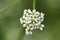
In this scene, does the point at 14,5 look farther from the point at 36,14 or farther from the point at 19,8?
the point at 36,14

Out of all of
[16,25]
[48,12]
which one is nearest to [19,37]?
[16,25]

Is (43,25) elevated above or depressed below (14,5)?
below

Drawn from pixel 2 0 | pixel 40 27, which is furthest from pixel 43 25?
pixel 2 0

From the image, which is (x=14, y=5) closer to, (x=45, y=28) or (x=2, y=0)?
(x=2, y=0)

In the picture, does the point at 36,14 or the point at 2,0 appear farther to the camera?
the point at 2,0

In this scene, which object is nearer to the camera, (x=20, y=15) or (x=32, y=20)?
(x=32, y=20)

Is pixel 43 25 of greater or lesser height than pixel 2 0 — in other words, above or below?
below
